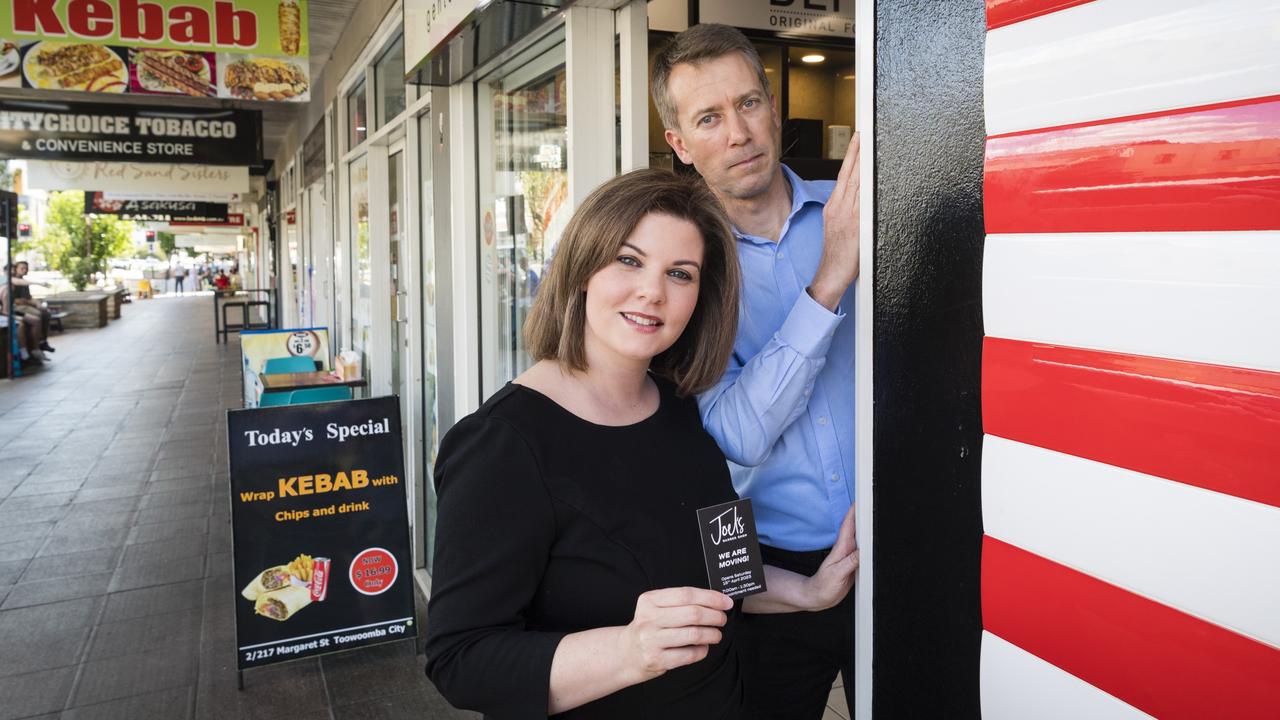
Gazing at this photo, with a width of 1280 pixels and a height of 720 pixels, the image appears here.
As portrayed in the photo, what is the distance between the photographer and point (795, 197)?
1.66 metres

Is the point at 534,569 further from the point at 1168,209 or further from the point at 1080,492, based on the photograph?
the point at 1168,209

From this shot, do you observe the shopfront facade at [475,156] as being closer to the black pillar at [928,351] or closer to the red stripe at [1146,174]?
the black pillar at [928,351]

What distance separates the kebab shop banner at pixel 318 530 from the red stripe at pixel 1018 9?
2.85 metres

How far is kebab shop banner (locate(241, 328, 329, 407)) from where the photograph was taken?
6.28 metres

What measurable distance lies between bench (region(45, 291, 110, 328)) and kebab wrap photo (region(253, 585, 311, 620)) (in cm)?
1793

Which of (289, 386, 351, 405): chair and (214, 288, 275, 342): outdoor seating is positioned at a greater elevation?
(214, 288, 275, 342): outdoor seating

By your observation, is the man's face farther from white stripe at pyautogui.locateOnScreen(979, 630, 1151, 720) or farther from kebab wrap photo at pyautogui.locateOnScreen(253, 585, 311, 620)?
kebab wrap photo at pyautogui.locateOnScreen(253, 585, 311, 620)

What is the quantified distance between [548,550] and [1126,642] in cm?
68

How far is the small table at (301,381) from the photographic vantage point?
4935 mm

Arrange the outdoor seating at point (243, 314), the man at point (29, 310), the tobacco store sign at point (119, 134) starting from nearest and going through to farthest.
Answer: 1. the tobacco store sign at point (119, 134)
2. the man at point (29, 310)
3. the outdoor seating at point (243, 314)

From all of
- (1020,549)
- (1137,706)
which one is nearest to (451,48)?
(1020,549)

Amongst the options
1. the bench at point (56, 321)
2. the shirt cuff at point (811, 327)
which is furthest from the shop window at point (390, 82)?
the bench at point (56, 321)

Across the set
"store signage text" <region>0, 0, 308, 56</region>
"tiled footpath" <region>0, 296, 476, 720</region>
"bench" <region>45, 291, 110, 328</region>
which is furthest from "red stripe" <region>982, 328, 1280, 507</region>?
"bench" <region>45, 291, 110, 328</region>

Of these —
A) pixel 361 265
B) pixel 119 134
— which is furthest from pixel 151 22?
pixel 119 134
